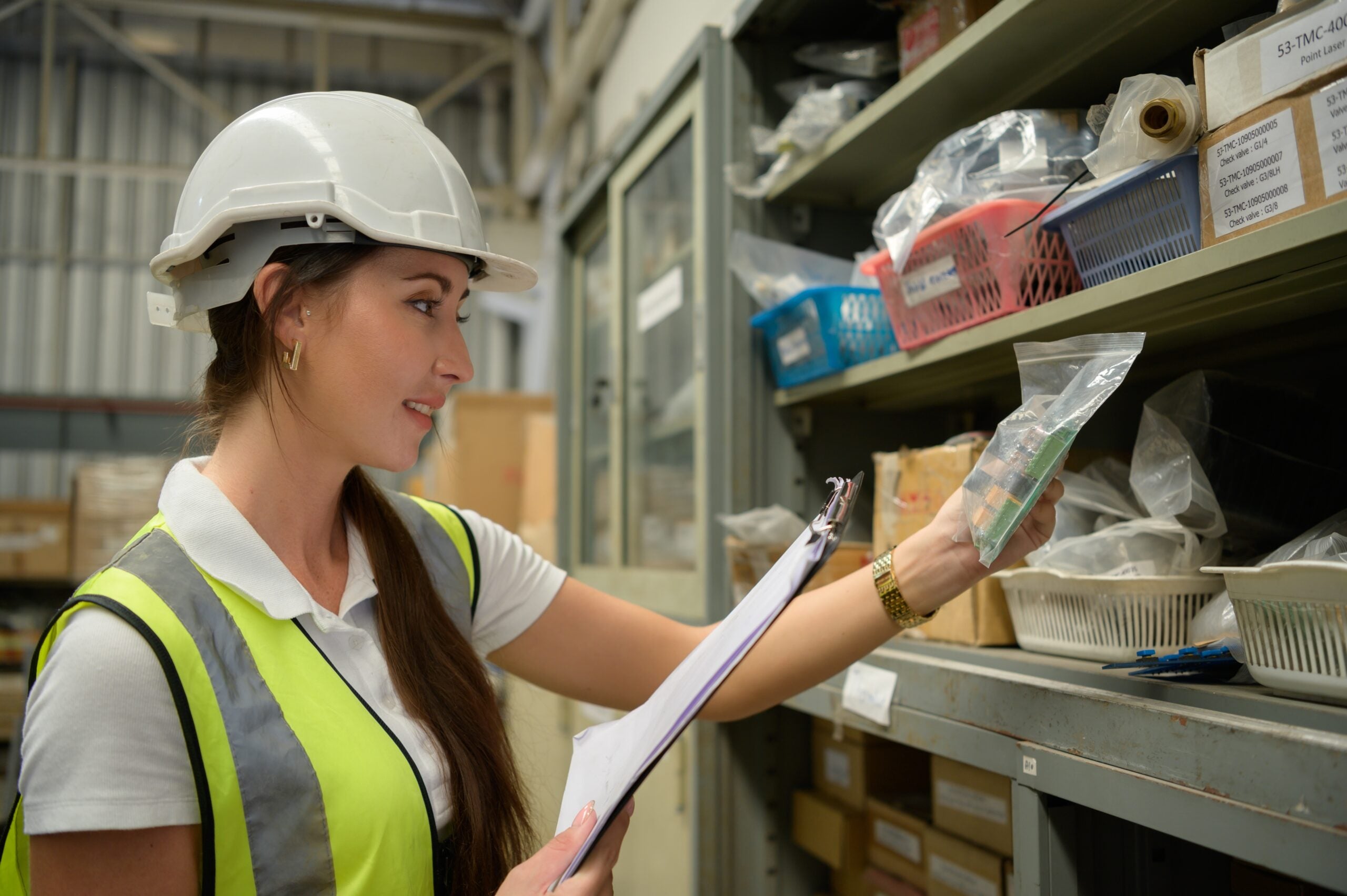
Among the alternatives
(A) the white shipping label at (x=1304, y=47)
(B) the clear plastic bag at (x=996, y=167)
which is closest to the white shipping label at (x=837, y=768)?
(B) the clear plastic bag at (x=996, y=167)

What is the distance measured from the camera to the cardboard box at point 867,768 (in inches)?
61.8

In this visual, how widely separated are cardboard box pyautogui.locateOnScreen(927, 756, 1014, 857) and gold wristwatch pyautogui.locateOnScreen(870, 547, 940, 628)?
0.96ft

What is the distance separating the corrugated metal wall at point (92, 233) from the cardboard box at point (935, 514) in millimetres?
5930

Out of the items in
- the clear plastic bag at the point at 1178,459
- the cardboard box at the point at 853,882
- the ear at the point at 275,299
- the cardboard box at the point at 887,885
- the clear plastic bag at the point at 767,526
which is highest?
the ear at the point at 275,299

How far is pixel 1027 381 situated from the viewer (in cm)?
92

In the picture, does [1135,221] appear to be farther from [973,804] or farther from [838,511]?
[973,804]

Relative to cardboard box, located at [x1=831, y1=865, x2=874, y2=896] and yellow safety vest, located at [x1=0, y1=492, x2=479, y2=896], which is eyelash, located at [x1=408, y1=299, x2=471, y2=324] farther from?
cardboard box, located at [x1=831, y1=865, x2=874, y2=896]

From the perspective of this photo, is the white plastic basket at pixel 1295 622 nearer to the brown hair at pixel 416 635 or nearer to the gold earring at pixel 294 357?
the brown hair at pixel 416 635

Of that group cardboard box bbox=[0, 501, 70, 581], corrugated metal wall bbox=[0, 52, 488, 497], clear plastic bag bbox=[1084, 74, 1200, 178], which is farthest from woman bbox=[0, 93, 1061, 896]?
corrugated metal wall bbox=[0, 52, 488, 497]

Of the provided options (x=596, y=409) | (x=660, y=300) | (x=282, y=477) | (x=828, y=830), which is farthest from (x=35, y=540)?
(x=828, y=830)

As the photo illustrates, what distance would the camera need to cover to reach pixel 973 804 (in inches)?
51.4

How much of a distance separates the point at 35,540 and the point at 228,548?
4.83m

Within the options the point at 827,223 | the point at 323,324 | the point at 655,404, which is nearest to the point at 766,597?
the point at 323,324

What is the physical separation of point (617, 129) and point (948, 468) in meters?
3.24
